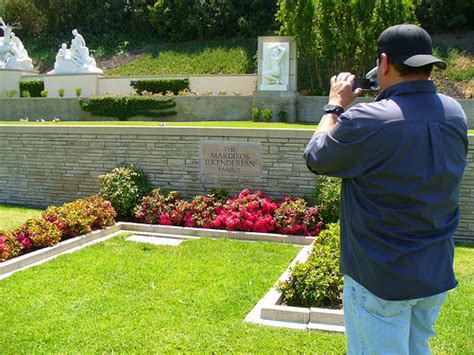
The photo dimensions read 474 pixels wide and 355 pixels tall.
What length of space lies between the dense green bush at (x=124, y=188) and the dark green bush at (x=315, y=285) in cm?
460

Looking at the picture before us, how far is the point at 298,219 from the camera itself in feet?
25.8

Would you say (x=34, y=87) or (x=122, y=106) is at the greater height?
(x=34, y=87)

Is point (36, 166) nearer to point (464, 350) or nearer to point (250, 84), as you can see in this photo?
point (464, 350)

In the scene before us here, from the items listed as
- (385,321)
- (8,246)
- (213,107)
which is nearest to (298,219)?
(8,246)

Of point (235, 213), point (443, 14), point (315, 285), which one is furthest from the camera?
point (443, 14)

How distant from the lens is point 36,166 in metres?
10.4

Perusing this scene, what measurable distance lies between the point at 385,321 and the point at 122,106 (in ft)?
50.6

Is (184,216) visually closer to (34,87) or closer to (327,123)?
(327,123)

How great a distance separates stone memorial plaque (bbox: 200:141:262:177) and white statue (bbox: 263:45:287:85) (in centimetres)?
648

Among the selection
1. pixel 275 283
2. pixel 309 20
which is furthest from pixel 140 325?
pixel 309 20

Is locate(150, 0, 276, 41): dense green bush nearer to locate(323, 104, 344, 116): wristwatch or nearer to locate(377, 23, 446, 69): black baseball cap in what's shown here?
locate(323, 104, 344, 116): wristwatch

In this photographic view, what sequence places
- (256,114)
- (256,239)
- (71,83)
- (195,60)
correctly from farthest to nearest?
(195,60)
(71,83)
(256,114)
(256,239)

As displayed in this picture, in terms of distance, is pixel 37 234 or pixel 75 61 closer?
pixel 37 234

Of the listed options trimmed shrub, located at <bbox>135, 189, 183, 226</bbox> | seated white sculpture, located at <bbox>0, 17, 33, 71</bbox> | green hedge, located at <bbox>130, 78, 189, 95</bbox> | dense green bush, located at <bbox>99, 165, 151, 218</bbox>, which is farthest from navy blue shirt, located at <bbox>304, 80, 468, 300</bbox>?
seated white sculpture, located at <bbox>0, 17, 33, 71</bbox>
